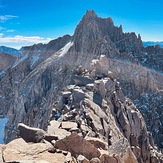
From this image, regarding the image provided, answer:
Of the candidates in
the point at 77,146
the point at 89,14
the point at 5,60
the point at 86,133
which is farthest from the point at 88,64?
the point at 5,60

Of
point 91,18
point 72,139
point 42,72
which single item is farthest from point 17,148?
point 91,18

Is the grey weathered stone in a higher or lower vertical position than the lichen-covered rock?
higher

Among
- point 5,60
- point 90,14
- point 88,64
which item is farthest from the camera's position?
point 5,60

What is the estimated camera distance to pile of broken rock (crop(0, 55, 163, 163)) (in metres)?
11.4

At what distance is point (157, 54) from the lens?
4941 inches

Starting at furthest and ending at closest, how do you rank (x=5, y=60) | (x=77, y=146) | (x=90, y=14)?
1. (x=5, y=60)
2. (x=90, y=14)
3. (x=77, y=146)

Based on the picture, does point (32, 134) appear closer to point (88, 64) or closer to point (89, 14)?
point (88, 64)

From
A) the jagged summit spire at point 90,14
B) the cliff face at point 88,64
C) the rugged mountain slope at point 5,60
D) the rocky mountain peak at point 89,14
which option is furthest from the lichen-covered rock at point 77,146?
the rugged mountain slope at point 5,60

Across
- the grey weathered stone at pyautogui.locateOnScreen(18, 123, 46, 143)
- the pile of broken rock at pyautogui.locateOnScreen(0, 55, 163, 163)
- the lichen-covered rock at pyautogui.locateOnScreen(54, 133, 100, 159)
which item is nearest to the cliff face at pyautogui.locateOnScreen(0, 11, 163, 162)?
the pile of broken rock at pyautogui.locateOnScreen(0, 55, 163, 163)

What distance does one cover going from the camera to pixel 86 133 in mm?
17656

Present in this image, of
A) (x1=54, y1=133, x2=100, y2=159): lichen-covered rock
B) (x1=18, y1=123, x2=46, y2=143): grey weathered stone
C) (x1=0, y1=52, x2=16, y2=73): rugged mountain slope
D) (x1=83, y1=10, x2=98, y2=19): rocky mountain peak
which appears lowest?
(x1=54, y1=133, x2=100, y2=159): lichen-covered rock

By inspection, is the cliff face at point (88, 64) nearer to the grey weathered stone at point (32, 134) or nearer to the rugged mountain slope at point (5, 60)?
→ the rugged mountain slope at point (5, 60)

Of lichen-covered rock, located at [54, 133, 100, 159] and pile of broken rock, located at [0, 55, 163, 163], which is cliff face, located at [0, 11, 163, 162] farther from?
Result: lichen-covered rock, located at [54, 133, 100, 159]

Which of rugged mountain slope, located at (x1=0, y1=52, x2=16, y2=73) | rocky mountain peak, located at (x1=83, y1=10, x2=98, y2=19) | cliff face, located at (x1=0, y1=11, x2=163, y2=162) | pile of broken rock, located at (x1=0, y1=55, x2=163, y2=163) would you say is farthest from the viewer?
rugged mountain slope, located at (x1=0, y1=52, x2=16, y2=73)
